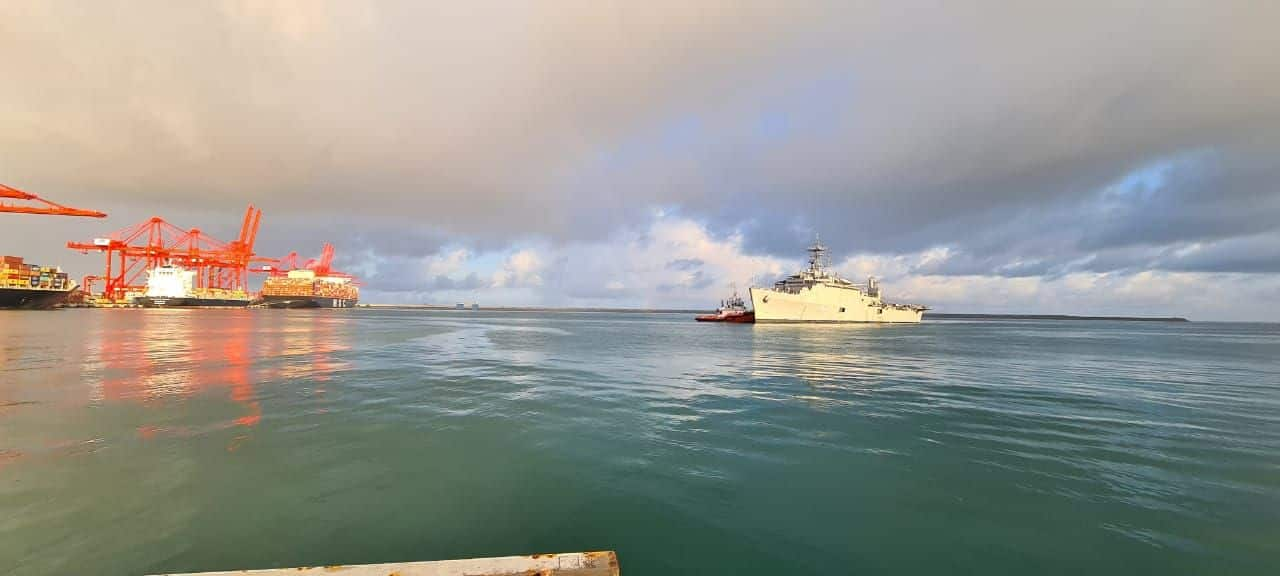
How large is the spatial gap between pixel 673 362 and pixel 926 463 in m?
17.8

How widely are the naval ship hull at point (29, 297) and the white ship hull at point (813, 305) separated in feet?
431

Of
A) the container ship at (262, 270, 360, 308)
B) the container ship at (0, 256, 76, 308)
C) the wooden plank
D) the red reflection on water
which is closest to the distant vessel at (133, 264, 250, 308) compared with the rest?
the container ship at (262, 270, 360, 308)

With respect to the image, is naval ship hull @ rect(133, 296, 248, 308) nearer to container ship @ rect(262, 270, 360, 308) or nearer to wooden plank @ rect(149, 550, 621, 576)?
container ship @ rect(262, 270, 360, 308)

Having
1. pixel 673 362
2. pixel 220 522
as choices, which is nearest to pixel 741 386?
pixel 673 362

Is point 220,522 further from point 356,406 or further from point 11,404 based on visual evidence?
point 11,404

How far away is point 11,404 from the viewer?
11.9 m

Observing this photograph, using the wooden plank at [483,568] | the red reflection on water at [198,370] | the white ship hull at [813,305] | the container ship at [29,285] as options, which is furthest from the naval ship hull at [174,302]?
the wooden plank at [483,568]

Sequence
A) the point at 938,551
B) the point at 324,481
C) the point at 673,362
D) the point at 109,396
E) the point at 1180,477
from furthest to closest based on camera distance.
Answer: the point at 673,362, the point at 109,396, the point at 1180,477, the point at 324,481, the point at 938,551

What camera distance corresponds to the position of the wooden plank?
352 centimetres

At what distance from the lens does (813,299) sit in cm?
8444

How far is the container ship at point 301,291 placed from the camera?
15425cm

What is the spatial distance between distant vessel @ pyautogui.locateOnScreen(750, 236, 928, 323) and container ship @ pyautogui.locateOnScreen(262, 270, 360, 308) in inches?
6196

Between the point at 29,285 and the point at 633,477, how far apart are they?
439 ft

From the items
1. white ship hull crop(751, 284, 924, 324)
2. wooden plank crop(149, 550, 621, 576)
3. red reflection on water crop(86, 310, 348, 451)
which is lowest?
red reflection on water crop(86, 310, 348, 451)
